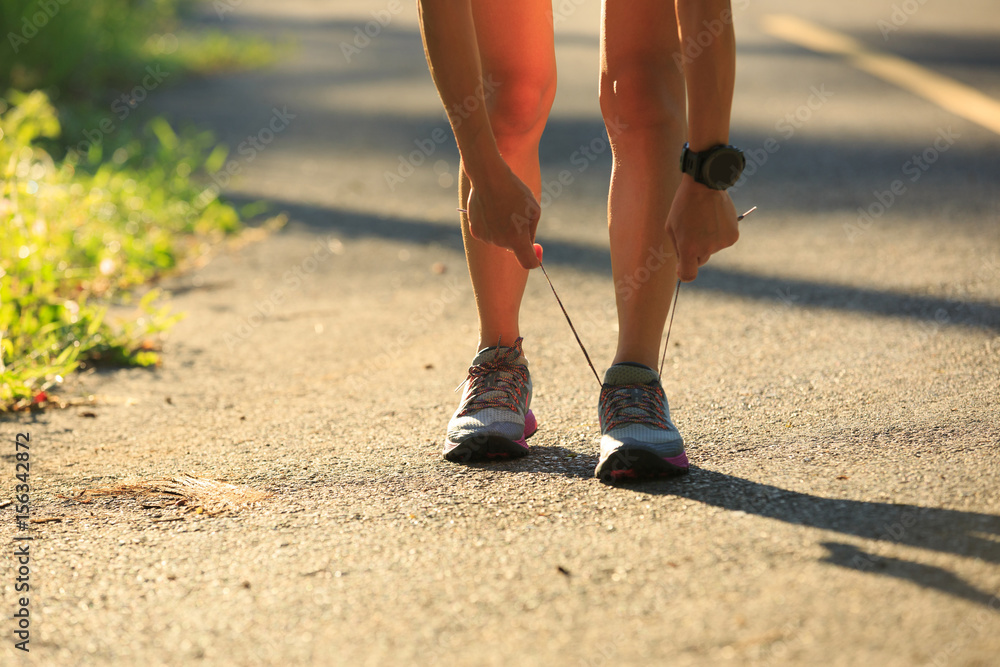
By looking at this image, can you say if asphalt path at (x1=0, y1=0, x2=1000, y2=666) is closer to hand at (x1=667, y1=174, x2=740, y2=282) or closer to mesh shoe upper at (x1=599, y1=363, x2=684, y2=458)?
mesh shoe upper at (x1=599, y1=363, x2=684, y2=458)

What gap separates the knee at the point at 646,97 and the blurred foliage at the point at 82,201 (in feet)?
5.65

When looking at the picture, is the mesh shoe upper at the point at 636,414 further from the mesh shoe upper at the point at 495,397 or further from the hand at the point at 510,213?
the hand at the point at 510,213

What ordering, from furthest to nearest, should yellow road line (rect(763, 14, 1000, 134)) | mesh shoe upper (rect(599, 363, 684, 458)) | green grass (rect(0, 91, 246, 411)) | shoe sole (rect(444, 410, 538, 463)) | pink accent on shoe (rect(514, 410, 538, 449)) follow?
1. yellow road line (rect(763, 14, 1000, 134))
2. green grass (rect(0, 91, 246, 411))
3. pink accent on shoe (rect(514, 410, 538, 449))
4. shoe sole (rect(444, 410, 538, 463))
5. mesh shoe upper (rect(599, 363, 684, 458))

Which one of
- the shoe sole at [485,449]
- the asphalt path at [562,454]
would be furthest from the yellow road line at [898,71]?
the shoe sole at [485,449]

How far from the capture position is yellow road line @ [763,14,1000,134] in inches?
201

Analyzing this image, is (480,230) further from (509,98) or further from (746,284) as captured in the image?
(746,284)

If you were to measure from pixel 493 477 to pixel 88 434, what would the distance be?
116cm

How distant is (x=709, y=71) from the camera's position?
1749mm

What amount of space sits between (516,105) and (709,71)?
18.5 inches

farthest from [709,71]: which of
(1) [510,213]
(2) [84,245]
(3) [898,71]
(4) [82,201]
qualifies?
(3) [898,71]

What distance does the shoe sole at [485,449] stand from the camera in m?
1.99

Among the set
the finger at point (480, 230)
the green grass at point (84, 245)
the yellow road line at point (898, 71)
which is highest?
the finger at point (480, 230)

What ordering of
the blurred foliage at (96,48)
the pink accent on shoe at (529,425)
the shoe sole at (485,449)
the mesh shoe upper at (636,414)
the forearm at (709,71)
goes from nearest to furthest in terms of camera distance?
the forearm at (709,71) < the mesh shoe upper at (636,414) < the shoe sole at (485,449) < the pink accent on shoe at (529,425) < the blurred foliage at (96,48)

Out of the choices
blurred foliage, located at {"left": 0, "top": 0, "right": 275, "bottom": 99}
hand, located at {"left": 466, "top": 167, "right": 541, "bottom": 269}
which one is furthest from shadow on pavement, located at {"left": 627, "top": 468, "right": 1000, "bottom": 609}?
blurred foliage, located at {"left": 0, "top": 0, "right": 275, "bottom": 99}
